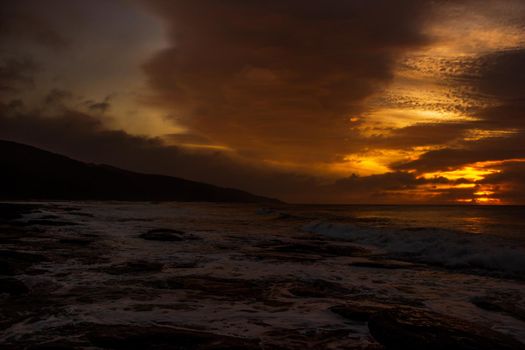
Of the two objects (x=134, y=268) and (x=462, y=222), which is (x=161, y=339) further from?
(x=462, y=222)

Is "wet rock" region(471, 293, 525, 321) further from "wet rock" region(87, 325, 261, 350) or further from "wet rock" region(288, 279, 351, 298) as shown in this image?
"wet rock" region(87, 325, 261, 350)

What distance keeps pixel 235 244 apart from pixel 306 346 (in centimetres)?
1632

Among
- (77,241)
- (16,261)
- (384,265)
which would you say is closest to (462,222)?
(384,265)

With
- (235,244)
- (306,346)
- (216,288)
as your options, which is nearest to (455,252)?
(235,244)

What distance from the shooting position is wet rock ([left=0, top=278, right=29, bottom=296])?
30.0ft

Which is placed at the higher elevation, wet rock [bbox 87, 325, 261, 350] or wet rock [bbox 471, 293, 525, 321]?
wet rock [bbox 471, 293, 525, 321]

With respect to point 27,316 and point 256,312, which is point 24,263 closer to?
point 27,316

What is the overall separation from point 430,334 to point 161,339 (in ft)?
13.3

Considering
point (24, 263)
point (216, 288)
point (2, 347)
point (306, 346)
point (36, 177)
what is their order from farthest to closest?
point (36, 177) < point (24, 263) < point (216, 288) < point (306, 346) < point (2, 347)

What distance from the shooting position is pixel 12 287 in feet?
30.7

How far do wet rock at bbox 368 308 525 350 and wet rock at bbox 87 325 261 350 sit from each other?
2.09 metres

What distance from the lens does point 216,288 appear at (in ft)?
35.2

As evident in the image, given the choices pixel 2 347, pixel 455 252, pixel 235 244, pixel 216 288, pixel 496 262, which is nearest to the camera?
pixel 2 347

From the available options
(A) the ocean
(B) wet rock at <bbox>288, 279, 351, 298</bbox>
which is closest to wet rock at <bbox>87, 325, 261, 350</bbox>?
(A) the ocean
